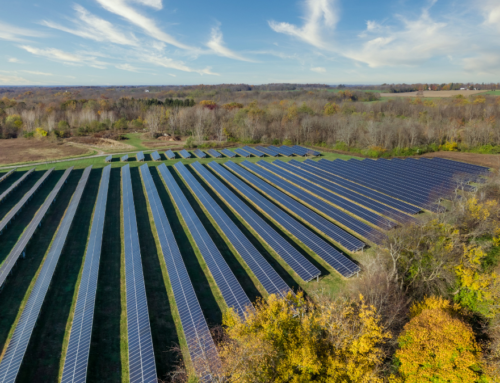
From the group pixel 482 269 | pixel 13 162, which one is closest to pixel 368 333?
pixel 482 269

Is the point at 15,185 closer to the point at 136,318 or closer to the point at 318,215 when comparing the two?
the point at 136,318

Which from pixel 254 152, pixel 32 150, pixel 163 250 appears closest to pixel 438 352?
pixel 163 250

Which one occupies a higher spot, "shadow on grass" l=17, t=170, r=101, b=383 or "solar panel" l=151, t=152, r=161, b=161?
"solar panel" l=151, t=152, r=161, b=161

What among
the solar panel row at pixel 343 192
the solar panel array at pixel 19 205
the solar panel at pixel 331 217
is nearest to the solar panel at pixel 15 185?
the solar panel array at pixel 19 205

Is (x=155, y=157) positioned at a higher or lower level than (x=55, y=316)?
higher

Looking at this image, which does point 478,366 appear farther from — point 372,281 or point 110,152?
point 110,152

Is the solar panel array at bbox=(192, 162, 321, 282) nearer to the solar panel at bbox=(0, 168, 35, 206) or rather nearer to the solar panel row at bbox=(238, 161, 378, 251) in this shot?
the solar panel row at bbox=(238, 161, 378, 251)

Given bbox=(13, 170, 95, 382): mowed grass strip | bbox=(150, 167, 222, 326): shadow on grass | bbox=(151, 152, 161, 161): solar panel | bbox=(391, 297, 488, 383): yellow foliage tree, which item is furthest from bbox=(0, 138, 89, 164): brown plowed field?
bbox=(391, 297, 488, 383): yellow foliage tree
